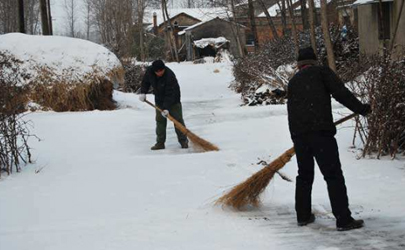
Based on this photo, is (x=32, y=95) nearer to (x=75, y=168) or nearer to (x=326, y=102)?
(x=75, y=168)

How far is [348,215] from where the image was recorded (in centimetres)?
444

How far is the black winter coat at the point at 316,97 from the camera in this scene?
4.48m

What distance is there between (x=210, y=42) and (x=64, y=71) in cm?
3328

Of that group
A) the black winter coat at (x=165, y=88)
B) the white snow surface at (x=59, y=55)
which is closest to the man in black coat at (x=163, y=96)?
the black winter coat at (x=165, y=88)

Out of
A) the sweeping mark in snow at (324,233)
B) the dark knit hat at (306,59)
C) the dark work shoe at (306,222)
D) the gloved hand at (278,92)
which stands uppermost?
the dark knit hat at (306,59)

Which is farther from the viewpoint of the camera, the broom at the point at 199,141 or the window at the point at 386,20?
the window at the point at 386,20

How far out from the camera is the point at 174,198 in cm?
569

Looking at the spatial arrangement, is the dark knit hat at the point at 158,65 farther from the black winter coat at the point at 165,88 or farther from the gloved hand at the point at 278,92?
the gloved hand at the point at 278,92

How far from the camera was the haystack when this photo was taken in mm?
13898

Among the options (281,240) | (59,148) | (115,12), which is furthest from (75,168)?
(115,12)

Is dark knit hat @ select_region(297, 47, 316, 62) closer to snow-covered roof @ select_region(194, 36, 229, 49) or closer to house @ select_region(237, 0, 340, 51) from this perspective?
house @ select_region(237, 0, 340, 51)

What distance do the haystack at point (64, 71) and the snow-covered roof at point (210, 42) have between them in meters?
31.2

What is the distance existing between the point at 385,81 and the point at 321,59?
10556 mm

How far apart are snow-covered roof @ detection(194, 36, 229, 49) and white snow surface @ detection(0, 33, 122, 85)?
31181 millimetres
